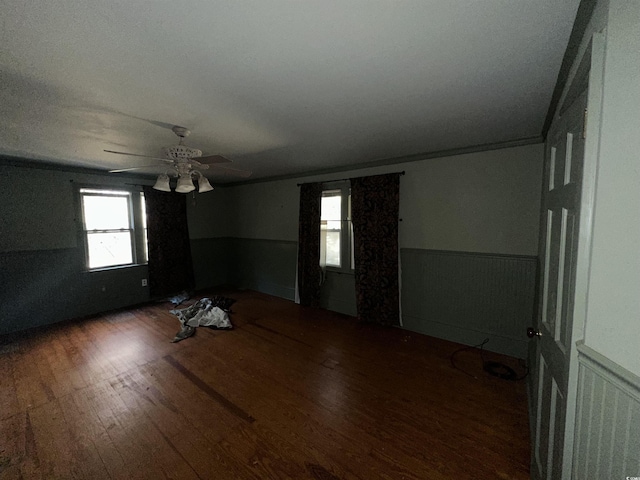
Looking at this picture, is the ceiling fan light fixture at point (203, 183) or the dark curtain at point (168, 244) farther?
the dark curtain at point (168, 244)

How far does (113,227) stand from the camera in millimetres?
4398

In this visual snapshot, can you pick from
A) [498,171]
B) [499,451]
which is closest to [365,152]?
[498,171]

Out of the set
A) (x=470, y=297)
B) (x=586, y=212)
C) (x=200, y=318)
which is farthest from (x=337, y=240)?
(x=586, y=212)

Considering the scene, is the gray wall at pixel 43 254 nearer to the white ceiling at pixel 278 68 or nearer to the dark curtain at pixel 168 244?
the dark curtain at pixel 168 244

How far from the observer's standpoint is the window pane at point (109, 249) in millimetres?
4207

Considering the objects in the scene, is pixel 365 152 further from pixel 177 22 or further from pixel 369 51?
pixel 177 22

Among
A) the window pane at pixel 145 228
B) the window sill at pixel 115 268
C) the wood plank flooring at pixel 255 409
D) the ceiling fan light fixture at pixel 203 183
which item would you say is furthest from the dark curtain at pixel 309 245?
the window sill at pixel 115 268

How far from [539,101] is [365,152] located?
1.70m

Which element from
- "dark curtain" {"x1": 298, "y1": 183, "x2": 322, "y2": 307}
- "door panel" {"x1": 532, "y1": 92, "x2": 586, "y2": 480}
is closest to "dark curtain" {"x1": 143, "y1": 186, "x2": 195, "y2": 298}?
"dark curtain" {"x1": 298, "y1": 183, "x2": 322, "y2": 307}

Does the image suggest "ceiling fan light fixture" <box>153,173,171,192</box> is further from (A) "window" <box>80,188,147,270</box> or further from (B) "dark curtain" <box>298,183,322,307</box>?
(A) "window" <box>80,188,147,270</box>

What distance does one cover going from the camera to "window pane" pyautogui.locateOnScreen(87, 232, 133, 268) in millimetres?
4207

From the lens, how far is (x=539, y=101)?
1797 mm

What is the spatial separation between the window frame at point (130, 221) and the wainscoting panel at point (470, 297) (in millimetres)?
4644

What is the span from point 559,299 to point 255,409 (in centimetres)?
218
